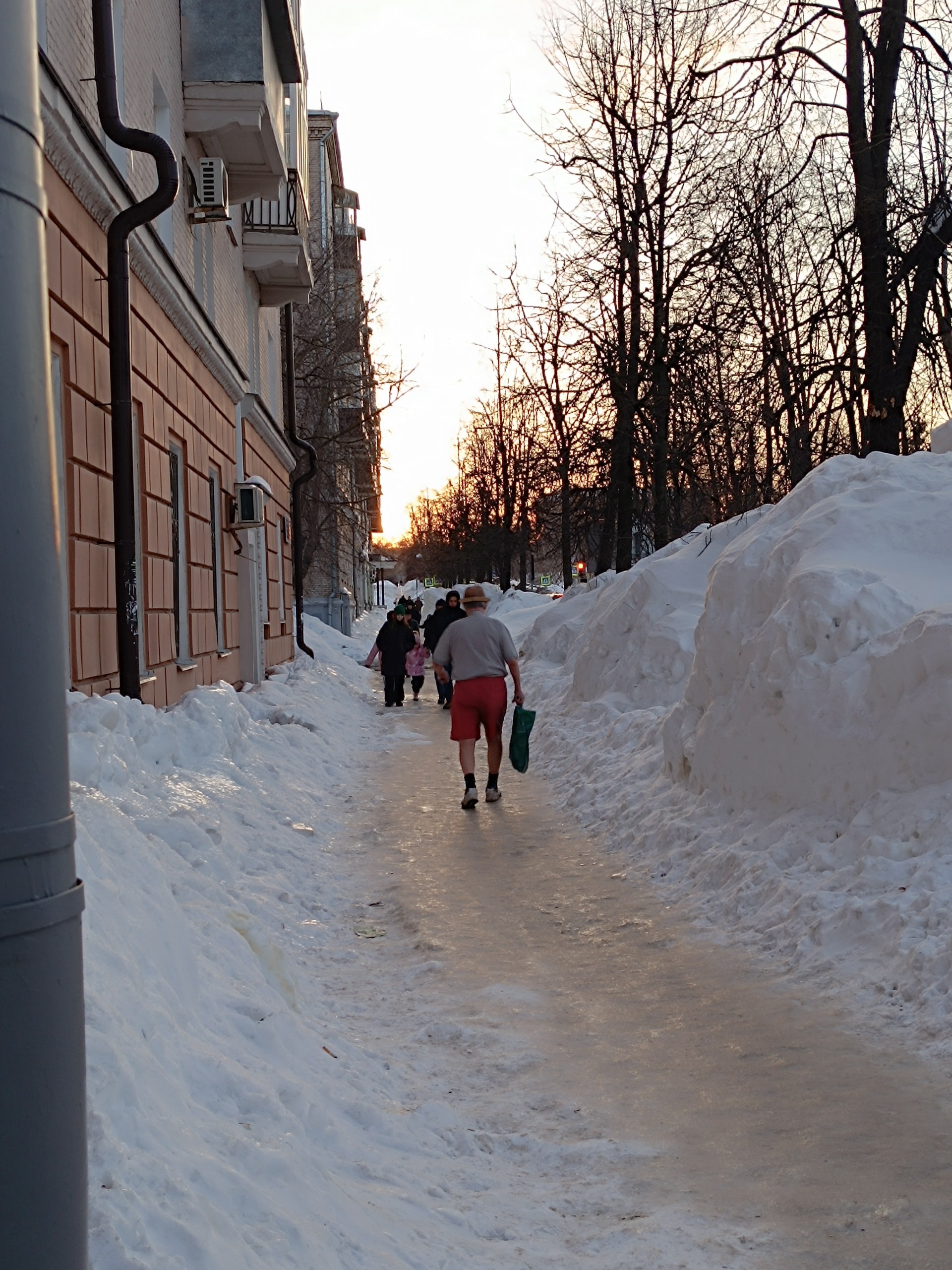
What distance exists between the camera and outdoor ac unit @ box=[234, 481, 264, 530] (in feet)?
50.2

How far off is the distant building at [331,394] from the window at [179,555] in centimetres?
1639

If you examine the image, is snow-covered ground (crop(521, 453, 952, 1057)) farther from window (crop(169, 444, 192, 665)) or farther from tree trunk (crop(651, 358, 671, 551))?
tree trunk (crop(651, 358, 671, 551))

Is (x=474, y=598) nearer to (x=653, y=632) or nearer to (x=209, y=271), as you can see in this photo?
(x=653, y=632)

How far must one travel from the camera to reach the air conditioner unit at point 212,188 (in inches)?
520

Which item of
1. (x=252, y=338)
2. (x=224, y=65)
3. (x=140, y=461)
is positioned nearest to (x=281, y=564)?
(x=252, y=338)

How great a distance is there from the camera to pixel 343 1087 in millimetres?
4109

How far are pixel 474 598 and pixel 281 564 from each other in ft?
37.5

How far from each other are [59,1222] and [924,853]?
15.0 feet

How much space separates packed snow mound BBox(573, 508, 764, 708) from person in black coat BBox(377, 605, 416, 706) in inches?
160

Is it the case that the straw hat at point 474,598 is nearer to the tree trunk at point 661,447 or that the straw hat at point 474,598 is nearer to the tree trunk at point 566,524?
the tree trunk at point 661,447

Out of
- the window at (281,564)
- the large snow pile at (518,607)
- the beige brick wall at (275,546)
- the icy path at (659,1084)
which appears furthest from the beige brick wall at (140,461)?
the large snow pile at (518,607)

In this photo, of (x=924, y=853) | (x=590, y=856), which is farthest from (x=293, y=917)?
(x=924, y=853)

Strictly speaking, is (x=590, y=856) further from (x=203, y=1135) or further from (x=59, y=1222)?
(x=59, y=1222)

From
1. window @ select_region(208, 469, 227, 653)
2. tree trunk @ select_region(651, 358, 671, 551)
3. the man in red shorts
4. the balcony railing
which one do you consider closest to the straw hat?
the man in red shorts
